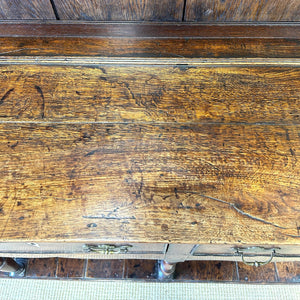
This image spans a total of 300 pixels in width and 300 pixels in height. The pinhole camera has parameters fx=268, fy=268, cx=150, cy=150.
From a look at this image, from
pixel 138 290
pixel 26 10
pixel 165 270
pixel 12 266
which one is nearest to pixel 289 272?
pixel 165 270

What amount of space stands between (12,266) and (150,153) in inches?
33.7

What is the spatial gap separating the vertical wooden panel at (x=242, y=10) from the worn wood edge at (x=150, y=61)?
0.62 ft

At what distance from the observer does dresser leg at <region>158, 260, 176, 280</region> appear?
1055 millimetres

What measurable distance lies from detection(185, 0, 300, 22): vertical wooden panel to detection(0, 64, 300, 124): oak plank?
0.22 meters

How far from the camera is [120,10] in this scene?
89 centimetres

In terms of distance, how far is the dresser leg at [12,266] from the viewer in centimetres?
105

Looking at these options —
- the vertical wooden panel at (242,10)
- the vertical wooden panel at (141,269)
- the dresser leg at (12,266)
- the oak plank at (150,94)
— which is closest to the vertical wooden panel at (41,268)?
the dresser leg at (12,266)

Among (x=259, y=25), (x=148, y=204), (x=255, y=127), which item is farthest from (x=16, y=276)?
(x=259, y=25)

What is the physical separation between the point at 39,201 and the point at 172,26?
0.69m

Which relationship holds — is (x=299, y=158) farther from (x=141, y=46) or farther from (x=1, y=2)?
(x=1, y=2)

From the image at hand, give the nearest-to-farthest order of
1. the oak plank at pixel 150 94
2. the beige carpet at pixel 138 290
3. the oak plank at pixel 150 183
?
the oak plank at pixel 150 183 → the oak plank at pixel 150 94 → the beige carpet at pixel 138 290

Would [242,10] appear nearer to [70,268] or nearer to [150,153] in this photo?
[150,153]

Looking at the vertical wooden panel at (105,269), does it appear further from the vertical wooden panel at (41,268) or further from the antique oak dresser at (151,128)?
the antique oak dresser at (151,128)

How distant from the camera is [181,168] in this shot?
66cm
